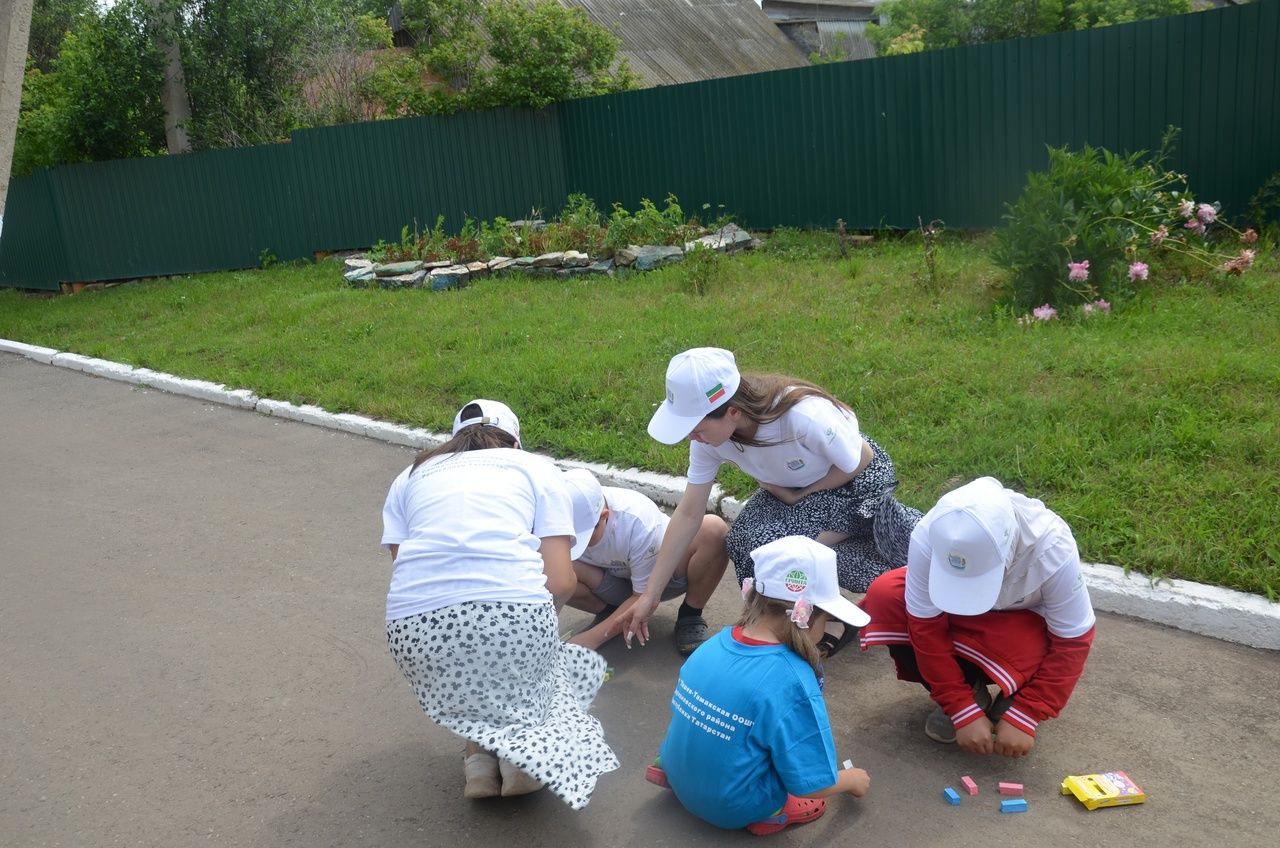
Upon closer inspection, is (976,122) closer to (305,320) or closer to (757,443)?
(305,320)

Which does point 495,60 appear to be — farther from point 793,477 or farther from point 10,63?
point 793,477

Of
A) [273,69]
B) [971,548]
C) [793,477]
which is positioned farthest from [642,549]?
[273,69]

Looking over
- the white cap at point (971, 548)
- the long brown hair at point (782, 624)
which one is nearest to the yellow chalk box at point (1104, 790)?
the white cap at point (971, 548)

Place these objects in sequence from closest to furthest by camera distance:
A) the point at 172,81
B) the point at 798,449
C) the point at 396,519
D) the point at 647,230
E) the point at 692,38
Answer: the point at 396,519 < the point at 798,449 < the point at 647,230 < the point at 172,81 < the point at 692,38

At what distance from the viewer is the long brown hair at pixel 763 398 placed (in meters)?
3.90

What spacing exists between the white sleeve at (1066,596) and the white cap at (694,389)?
1.16 m

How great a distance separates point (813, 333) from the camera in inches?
304

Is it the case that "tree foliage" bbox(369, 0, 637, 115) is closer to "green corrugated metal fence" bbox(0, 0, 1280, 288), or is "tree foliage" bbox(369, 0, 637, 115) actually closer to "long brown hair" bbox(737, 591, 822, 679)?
"green corrugated metal fence" bbox(0, 0, 1280, 288)

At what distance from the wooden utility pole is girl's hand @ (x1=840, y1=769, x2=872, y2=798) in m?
7.88

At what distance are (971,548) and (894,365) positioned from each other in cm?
372

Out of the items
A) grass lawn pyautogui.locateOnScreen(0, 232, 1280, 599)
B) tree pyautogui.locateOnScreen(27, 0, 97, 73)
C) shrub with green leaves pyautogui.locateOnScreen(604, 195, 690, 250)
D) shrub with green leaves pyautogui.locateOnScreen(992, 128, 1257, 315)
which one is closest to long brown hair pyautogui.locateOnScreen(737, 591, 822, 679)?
grass lawn pyautogui.locateOnScreen(0, 232, 1280, 599)

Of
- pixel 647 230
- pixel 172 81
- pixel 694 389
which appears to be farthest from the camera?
pixel 172 81

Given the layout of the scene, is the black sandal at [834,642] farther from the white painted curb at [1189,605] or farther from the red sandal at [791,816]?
the white painted curb at [1189,605]

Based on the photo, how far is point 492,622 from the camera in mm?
3107
